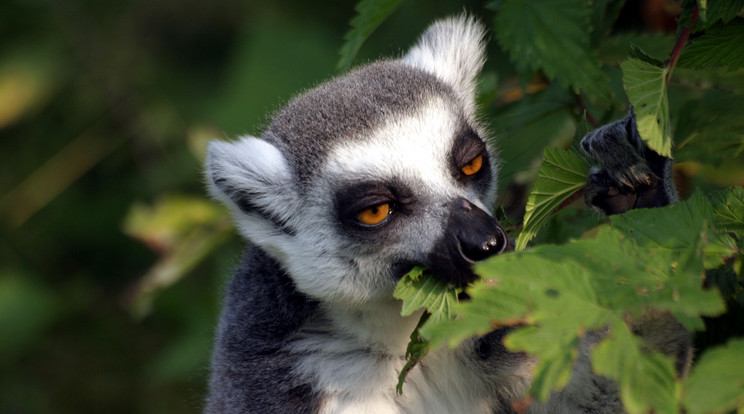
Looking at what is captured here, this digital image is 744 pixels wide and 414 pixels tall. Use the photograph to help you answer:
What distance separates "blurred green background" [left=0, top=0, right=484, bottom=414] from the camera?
584 cm

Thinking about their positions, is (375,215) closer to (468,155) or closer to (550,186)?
(468,155)

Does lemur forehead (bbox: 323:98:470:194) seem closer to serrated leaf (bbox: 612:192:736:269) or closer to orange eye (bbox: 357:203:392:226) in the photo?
orange eye (bbox: 357:203:392:226)

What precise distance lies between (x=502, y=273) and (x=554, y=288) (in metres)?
0.09

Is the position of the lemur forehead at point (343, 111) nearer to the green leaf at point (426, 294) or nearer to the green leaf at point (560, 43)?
the green leaf at point (560, 43)

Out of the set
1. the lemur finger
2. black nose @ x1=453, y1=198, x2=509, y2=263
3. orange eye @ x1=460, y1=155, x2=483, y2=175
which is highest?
orange eye @ x1=460, y1=155, x2=483, y2=175

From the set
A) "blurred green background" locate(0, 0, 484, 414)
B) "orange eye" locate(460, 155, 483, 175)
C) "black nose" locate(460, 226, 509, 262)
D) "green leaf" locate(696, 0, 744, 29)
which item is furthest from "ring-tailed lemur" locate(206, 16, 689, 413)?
"blurred green background" locate(0, 0, 484, 414)

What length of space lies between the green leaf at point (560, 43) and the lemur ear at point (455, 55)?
650 millimetres

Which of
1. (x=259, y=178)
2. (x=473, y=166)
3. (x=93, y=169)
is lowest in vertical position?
(x=473, y=166)

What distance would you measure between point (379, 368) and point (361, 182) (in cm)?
64

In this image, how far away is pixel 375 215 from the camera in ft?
7.93

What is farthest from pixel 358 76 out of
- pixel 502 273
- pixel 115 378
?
pixel 115 378

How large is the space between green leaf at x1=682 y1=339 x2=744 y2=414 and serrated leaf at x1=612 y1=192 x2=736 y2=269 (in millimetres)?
364

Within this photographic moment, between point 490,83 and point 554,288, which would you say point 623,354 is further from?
point 490,83

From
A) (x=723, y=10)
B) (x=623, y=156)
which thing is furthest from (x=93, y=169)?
(x=723, y=10)
